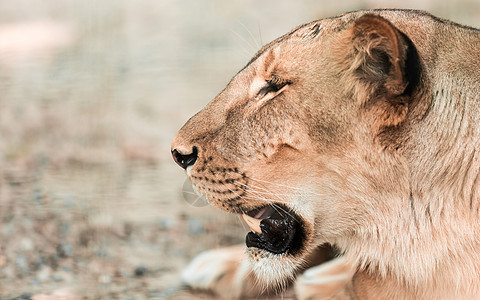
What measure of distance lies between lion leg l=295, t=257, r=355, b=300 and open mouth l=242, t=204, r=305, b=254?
320 mm

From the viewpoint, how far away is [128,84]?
2820 mm

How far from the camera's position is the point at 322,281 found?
1815mm

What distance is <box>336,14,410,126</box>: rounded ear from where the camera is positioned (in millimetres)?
1218

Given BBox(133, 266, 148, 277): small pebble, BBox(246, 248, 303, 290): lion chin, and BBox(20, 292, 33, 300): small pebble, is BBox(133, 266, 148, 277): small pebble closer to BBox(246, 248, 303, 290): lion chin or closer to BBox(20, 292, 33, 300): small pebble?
BBox(20, 292, 33, 300): small pebble

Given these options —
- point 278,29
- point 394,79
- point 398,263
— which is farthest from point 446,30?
point 278,29

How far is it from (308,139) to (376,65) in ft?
0.71

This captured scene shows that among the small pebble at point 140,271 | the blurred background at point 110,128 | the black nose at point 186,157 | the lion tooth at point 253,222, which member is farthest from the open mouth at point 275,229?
the small pebble at point 140,271

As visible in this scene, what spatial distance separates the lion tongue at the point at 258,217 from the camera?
1.49 meters

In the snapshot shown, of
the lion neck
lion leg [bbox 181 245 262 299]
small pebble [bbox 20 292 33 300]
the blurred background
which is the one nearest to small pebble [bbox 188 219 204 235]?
the blurred background

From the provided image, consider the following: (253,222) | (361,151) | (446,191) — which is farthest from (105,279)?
(446,191)

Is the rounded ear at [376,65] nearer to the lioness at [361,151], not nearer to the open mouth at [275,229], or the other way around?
the lioness at [361,151]

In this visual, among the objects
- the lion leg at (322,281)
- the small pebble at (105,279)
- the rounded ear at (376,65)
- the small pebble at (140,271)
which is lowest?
the lion leg at (322,281)

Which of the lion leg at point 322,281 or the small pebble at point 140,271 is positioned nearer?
the lion leg at point 322,281

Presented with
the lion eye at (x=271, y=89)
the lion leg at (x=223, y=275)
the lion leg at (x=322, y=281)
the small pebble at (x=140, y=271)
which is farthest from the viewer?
the small pebble at (x=140, y=271)
